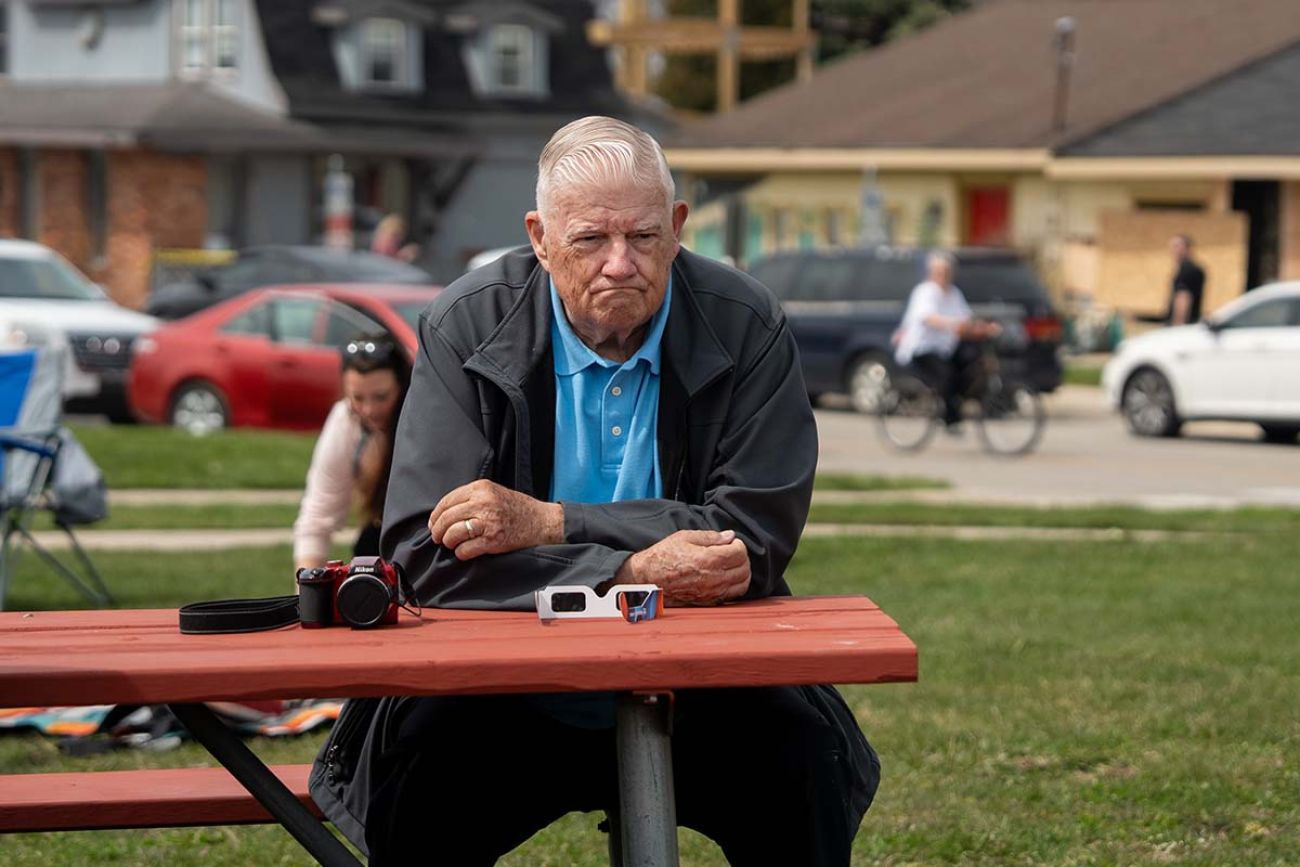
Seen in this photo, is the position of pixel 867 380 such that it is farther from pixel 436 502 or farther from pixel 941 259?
pixel 436 502

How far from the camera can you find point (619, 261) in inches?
164

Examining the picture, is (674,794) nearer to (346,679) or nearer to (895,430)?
(346,679)

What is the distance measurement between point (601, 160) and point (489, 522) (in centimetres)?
68

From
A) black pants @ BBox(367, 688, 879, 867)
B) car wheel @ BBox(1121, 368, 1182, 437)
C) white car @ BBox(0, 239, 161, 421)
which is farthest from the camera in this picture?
car wheel @ BBox(1121, 368, 1182, 437)

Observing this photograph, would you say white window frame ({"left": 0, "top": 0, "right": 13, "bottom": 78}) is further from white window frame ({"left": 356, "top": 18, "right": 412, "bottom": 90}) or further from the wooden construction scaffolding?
the wooden construction scaffolding

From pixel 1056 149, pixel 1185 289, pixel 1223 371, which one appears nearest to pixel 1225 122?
pixel 1056 149

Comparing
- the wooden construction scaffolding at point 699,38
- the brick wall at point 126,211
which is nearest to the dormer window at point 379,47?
the wooden construction scaffolding at point 699,38

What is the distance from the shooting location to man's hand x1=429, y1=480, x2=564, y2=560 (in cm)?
408

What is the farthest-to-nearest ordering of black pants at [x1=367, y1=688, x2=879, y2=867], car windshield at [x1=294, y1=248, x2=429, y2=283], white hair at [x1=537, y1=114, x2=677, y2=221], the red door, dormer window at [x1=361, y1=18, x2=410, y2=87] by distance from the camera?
dormer window at [x1=361, y1=18, x2=410, y2=87], the red door, car windshield at [x1=294, y1=248, x2=429, y2=283], white hair at [x1=537, y1=114, x2=677, y2=221], black pants at [x1=367, y1=688, x2=879, y2=867]

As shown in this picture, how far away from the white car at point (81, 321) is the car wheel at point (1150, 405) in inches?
380

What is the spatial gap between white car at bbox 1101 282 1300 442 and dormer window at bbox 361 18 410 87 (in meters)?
26.3

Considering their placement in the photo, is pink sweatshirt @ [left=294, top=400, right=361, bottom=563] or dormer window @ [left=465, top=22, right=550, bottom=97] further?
dormer window @ [left=465, top=22, right=550, bottom=97]

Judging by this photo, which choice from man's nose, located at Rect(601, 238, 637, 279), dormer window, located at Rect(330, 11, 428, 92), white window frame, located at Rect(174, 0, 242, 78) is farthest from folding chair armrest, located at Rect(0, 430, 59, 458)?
dormer window, located at Rect(330, 11, 428, 92)

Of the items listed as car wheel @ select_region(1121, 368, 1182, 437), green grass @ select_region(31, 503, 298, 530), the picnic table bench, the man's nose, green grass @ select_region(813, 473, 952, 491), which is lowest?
car wheel @ select_region(1121, 368, 1182, 437)
